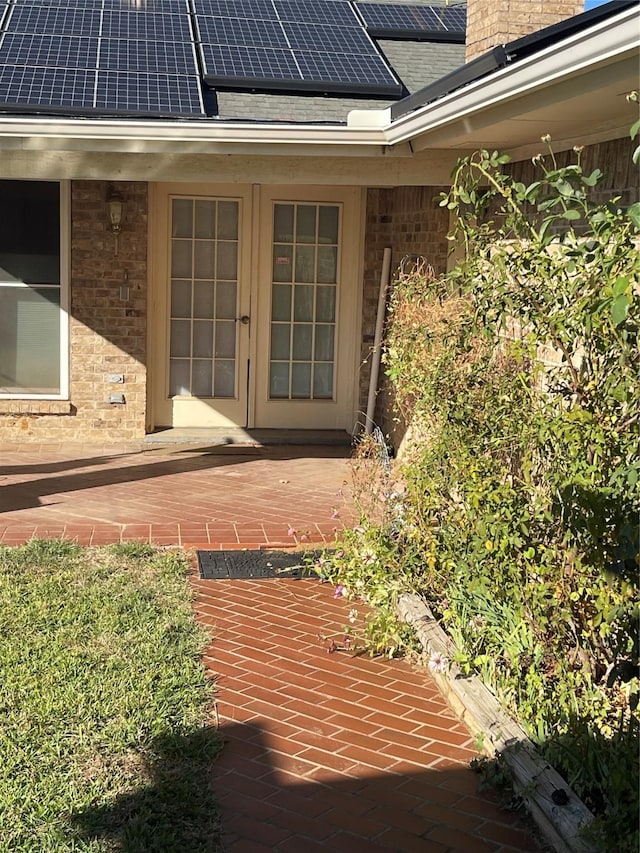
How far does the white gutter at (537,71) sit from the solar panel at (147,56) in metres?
3.39

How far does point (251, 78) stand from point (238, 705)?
6.85 metres

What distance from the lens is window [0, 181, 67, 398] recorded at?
10852mm

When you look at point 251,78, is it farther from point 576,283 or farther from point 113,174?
point 576,283

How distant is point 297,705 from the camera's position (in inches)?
194

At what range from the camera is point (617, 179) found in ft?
19.8

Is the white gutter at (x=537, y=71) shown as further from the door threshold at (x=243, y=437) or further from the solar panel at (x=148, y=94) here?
the door threshold at (x=243, y=437)

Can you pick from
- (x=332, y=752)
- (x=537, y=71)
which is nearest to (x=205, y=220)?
(x=537, y=71)

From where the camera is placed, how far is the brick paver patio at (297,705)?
387 cm

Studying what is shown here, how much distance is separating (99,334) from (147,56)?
9.13 feet

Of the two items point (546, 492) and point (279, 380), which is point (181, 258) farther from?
point (546, 492)

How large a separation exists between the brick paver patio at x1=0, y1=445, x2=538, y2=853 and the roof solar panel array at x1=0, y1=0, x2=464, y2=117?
322 centimetres

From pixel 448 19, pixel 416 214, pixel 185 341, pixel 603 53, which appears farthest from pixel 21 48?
pixel 603 53

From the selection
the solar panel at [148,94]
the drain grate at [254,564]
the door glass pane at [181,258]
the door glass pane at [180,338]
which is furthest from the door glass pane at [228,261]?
the drain grate at [254,564]

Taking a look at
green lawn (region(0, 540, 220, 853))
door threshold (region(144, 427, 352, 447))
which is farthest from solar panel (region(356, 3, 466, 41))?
green lawn (region(0, 540, 220, 853))
